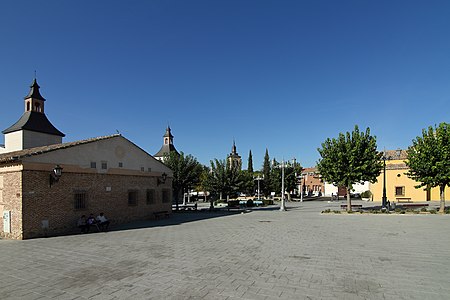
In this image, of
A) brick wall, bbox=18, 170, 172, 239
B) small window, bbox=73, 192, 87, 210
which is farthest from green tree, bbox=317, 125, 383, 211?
small window, bbox=73, 192, 87, 210

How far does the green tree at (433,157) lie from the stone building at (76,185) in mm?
20338

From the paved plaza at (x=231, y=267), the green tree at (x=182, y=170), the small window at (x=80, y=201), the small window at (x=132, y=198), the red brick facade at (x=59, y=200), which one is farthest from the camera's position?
the green tree at (x=182, y=170)

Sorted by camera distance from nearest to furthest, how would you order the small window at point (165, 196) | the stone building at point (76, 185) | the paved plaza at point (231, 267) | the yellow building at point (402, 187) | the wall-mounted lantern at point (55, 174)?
the paved plaza at point (231, 267)
the stone building at point (76, 185)
the wall-mounted lantern at point (55, 174)
the small window at point (165, 196)
the yellow building at point (402, 187)

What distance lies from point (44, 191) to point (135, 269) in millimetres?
9424

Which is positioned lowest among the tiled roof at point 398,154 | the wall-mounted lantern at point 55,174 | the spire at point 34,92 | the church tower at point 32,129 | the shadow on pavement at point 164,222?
the shadow on pavement at point 164,222

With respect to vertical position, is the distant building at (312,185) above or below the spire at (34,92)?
below

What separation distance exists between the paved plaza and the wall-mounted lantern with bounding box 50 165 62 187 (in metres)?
3.00

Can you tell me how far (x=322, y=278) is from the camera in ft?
23.8

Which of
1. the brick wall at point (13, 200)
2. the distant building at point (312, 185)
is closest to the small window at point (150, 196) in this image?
the brick wall at point (13, 200)

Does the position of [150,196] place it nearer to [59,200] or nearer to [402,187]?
[59,200]

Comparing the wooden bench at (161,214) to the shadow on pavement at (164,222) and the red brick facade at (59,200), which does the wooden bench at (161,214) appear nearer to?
the shadow on pavement at (164,222)

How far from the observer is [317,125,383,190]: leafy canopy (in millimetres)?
23953

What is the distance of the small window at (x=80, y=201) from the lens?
16.5 m

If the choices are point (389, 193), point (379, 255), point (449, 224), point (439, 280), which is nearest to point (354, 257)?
point (379, 255)
